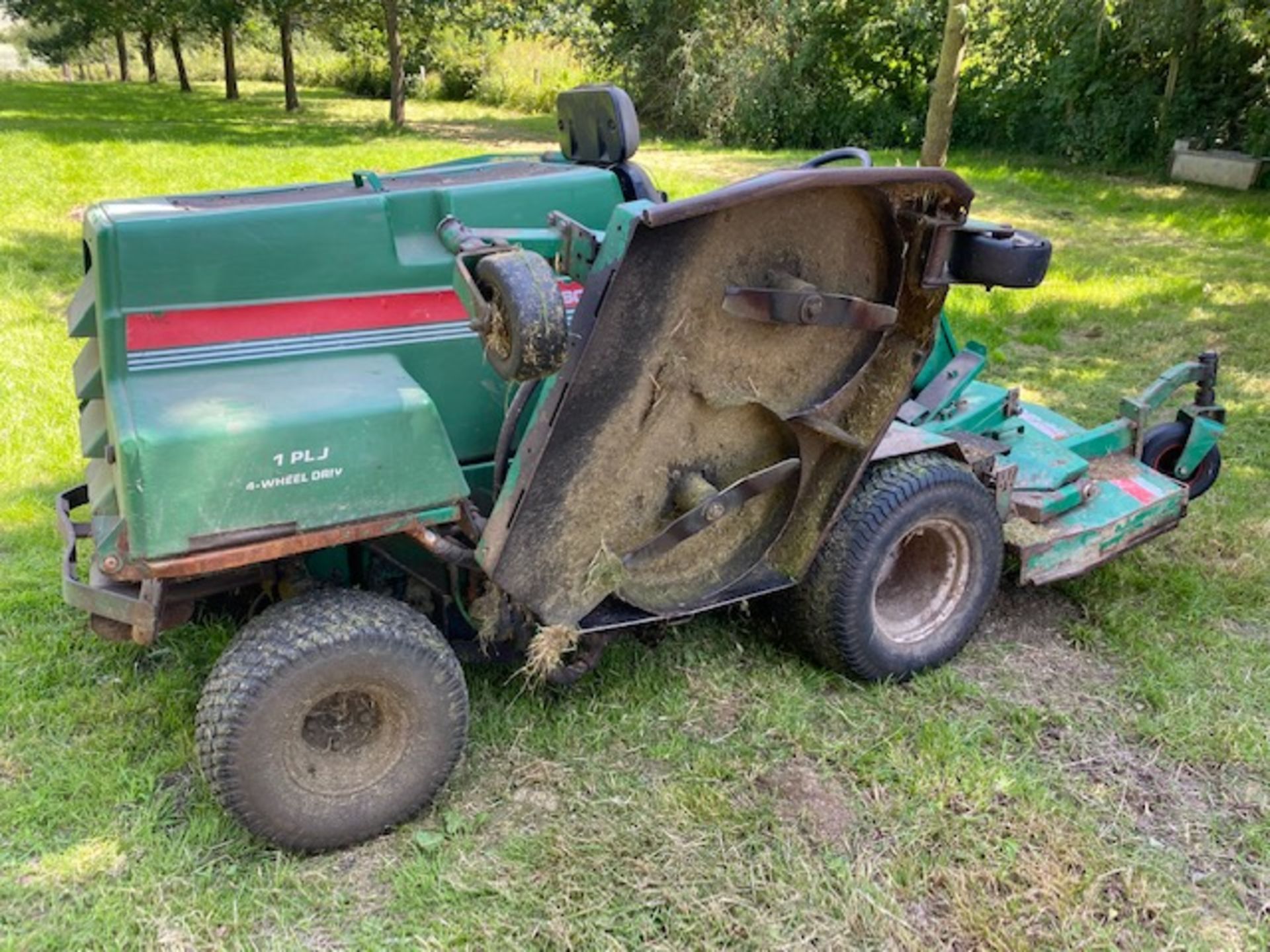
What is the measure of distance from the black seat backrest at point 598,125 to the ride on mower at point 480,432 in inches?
0.8

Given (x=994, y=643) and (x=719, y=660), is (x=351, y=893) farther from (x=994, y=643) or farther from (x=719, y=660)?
(x=994, y=643)

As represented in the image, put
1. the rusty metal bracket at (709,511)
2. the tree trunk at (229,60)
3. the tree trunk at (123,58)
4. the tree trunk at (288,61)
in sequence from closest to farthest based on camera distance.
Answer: the rusty metal bracket at (709,511) < the tree trunk at (288,61) < the tree trunk at (229,60) < the tree trunk at (123,58)

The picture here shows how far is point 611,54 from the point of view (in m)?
19.1

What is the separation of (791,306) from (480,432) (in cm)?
91

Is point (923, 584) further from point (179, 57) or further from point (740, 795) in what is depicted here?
point (179, 57)

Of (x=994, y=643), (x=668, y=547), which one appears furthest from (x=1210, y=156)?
(x=668, y=547)

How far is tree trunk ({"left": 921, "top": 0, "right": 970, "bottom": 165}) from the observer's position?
9.29 metres

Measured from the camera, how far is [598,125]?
10.6ft

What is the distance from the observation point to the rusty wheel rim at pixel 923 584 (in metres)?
3.29

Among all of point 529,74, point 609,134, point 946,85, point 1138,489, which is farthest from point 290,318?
point 529,74

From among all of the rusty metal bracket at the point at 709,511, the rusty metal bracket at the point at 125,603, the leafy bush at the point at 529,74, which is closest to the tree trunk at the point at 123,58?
the leafy bush at the point at 529,74

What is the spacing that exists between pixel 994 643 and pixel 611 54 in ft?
57.4

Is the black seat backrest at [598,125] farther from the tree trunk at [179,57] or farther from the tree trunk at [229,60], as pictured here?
the tree trunk at [179,57]

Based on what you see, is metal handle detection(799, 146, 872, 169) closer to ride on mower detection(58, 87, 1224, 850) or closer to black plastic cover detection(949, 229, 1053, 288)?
ride on mower detection(58, 87, 1224, 850)
